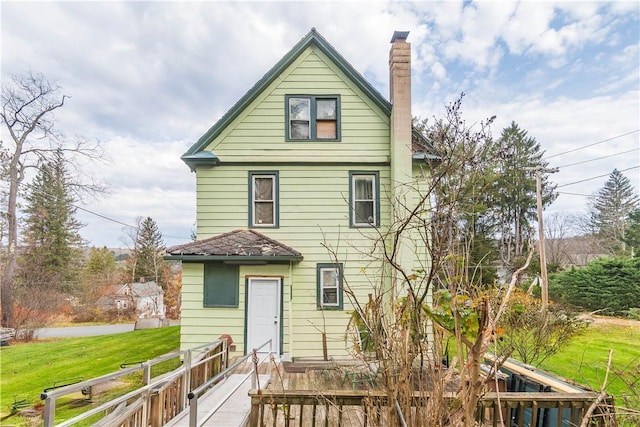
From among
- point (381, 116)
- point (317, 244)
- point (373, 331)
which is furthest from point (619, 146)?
point (373, 331)

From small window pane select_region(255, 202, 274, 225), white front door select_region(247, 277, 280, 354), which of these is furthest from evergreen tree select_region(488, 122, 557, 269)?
white front door select_region(247, 277, 280, 354)

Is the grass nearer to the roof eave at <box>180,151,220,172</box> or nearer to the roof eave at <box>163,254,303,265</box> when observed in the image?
the roof eave at <box>163,254,303,265</box>

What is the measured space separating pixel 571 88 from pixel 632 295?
11.0 m

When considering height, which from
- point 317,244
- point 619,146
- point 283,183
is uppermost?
point 619,146

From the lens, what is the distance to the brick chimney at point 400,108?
857 cm

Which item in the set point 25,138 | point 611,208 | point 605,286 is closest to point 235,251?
point 25,138

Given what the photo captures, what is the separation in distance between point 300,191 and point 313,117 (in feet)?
7.27

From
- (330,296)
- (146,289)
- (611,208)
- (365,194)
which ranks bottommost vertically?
(146,289)

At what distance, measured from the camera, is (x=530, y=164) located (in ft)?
85.9

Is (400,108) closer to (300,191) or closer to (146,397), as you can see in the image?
(300,191)

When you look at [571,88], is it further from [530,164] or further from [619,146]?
[530,164]

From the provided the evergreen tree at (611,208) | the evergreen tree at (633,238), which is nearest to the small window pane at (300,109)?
the evergreen tree at (633,238)

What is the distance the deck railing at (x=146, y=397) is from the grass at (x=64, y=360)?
10.5ft

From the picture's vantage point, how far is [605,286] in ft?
55.1
